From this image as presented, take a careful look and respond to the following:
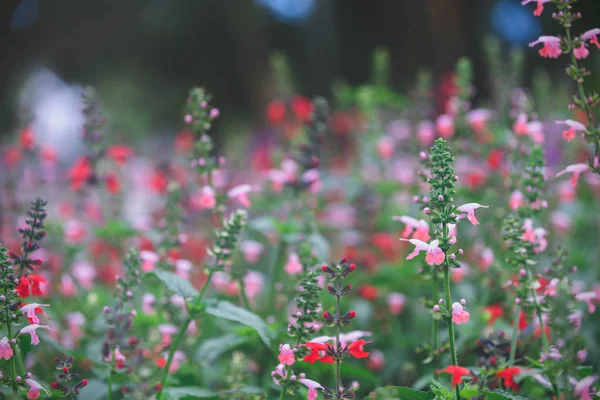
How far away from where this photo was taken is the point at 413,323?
150 inches

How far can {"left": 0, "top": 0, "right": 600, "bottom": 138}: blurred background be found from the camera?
30.4 ft

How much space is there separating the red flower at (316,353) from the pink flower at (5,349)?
1.10 metres

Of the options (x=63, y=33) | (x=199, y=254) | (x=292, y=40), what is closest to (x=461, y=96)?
(x=199, y=254)

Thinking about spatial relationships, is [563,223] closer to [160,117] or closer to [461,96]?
[461,96]

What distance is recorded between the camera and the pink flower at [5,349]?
199 centimetres

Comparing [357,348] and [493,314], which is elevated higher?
[493,314]

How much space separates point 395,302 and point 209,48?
962 cm

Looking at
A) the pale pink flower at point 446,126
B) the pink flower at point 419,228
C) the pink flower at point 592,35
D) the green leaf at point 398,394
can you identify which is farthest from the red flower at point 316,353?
the pale pink flower at point 446,126

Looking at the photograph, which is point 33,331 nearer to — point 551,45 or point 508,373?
point 508,373

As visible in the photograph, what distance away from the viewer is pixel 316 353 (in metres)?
2.05

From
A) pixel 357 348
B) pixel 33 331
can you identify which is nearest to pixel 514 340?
pixel 357 348

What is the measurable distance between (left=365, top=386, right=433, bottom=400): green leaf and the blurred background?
7.37m

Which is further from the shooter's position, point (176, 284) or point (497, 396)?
point (176, 284)

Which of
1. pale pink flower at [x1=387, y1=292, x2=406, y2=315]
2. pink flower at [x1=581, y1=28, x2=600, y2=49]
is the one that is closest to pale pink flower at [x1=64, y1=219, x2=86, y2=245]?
pale pink flower at [x1=387, y1=292, x2=406, y2=315]
